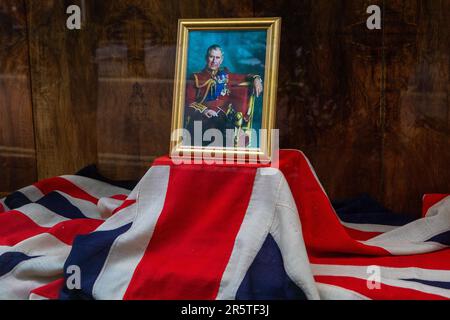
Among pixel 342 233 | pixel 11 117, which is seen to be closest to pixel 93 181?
pixel 11 117

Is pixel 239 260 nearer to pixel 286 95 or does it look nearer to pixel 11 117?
pixel 286 95

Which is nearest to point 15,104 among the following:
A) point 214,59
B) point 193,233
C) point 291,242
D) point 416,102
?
point 214,59

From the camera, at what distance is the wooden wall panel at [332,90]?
186 centimetres

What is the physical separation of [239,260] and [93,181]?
94 centimetres

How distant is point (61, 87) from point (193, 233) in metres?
1.02

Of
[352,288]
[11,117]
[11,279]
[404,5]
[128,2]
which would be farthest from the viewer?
[11,117]

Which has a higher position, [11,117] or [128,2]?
[128,2]

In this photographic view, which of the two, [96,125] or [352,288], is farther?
[96,125]

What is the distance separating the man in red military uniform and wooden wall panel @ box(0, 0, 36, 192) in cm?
94

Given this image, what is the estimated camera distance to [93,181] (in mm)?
2061

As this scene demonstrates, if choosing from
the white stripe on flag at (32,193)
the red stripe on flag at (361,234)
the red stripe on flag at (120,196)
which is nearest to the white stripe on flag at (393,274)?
the red stripe on flag at (361,234)

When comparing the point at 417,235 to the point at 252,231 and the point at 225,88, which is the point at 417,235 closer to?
the point at 252,231

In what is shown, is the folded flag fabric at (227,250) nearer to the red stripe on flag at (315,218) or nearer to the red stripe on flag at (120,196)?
the red stripe on flag at (315,218)

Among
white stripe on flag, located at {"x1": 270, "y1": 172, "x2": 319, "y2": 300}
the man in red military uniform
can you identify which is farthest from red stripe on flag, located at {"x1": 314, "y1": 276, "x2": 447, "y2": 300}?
the man in red military uniform
